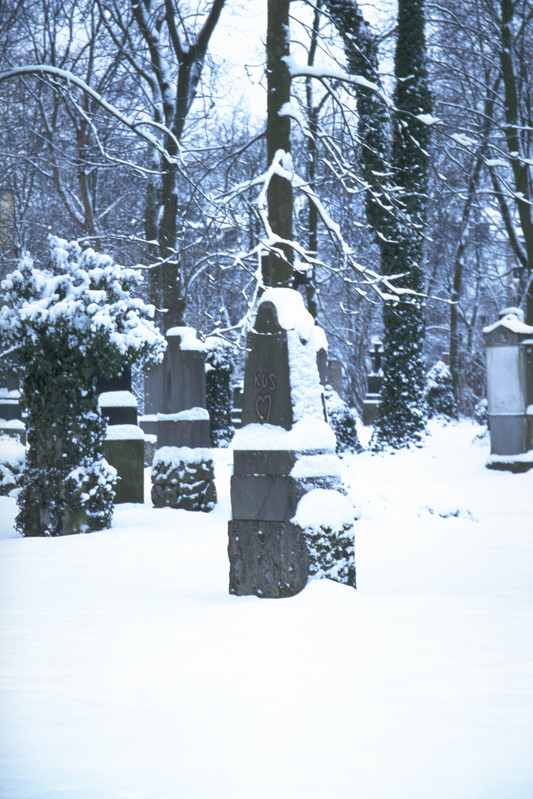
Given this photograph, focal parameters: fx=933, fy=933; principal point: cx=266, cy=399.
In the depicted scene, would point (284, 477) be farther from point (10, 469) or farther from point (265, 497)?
point (10, 469)

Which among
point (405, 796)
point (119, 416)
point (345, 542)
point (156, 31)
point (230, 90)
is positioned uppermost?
point (156, 31)

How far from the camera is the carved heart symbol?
641 cm

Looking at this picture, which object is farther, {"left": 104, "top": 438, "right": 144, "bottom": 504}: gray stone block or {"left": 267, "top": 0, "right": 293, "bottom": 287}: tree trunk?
{"left": 104, "top": 438, "right": 144, "bottom": 504}: gray stone block

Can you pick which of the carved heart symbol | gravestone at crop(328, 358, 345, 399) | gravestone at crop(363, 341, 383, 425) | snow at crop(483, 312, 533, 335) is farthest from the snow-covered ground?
gravestone at crop(328, 358, 345, 399)

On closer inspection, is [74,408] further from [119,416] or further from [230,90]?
[230,90]

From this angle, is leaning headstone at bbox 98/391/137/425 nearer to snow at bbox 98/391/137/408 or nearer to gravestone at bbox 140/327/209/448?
snow at bbox 98/391/137/408

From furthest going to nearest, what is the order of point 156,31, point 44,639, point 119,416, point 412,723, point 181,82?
point 156,31 → point 181,82 → point 119,416 → point 44,639 → point 412,723

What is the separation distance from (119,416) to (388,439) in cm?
776

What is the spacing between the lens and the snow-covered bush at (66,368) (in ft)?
28.9

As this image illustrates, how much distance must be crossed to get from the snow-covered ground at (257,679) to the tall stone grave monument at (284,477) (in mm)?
213

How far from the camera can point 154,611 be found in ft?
19.1

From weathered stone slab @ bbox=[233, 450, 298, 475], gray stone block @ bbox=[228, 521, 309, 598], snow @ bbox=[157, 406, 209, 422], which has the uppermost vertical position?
snow @ bbox=[157, 406, 209, 422]

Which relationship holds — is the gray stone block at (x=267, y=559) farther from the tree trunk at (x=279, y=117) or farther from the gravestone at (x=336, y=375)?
the gravestone at (x=336, y=375)

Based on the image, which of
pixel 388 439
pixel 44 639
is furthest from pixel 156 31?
pixel 44 639
